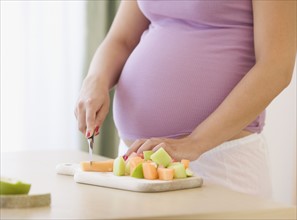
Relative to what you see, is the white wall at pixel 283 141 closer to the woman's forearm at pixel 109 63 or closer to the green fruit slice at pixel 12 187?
the woman's forearm at pixel 109 63

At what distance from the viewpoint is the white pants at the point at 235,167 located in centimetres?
145

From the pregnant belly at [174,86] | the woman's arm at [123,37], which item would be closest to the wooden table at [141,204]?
the pregnant belly at [174,86]

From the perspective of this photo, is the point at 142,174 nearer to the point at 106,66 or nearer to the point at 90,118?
the point at 90,118

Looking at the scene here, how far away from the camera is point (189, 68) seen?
1513 millimetres

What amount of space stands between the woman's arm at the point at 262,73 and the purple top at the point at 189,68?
6 centimetres

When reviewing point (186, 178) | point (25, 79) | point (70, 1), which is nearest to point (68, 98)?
point (25, 79)

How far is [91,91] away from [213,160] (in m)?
0.28

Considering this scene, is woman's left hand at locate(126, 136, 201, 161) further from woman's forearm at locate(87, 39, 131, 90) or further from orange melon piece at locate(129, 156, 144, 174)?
woman's forearm at locate(87, 39, 131, 90)

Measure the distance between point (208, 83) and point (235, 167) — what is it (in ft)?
0.60

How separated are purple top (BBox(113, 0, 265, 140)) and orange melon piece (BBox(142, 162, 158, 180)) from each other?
0.43 meters

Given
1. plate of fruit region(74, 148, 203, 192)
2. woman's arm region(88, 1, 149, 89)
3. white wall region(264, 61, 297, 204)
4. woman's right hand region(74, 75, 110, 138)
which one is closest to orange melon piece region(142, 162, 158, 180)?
plate of fruit region(74, 148, 203, 192)

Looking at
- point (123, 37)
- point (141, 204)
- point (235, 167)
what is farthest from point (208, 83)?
point (141, 204)

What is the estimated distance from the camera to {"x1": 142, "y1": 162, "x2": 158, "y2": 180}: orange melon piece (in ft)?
3.52

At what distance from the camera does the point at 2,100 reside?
2553mm
